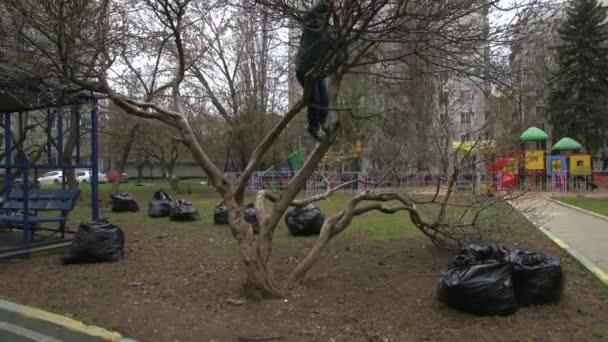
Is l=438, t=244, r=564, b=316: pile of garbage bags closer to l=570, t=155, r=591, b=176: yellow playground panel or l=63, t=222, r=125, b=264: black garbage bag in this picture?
l=63, t=222, r=125, b=264: black garbage bag

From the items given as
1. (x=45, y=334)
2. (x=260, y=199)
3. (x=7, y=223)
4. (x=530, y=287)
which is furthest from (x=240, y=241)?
(x=7, y=223)

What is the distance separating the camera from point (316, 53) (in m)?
5.35

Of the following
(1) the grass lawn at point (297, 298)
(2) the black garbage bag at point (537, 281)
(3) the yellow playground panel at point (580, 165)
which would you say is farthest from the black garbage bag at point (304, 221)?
(3) the yellow playground panel at point (580, 165)

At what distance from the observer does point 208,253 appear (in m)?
8.72

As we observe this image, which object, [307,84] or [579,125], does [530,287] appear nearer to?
[307,84]

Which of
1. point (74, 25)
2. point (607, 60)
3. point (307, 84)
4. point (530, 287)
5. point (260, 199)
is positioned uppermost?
point (607, 60)

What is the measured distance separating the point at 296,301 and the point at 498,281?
194 cm

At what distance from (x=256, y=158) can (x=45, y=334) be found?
2720 mm

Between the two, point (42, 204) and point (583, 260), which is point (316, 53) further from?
point (42, 204)

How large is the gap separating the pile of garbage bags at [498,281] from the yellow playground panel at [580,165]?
25206 millimetres

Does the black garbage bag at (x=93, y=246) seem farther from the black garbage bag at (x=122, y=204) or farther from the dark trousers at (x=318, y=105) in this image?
the black garbage bag at (x=122, y=204)

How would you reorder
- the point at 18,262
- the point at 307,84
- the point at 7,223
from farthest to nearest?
the point at 7,223 < the point at 18,262 < the point at 307,84

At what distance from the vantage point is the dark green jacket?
16.4ft

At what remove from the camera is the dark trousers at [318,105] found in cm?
596
